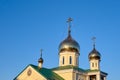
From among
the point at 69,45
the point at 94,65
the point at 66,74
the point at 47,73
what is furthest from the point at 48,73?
the point at 94,65

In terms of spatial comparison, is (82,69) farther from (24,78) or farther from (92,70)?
(24,78)

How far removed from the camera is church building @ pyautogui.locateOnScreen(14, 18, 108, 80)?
3853cm

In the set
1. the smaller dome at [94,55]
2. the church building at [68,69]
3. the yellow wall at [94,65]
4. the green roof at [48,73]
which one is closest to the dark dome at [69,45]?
the church building at [68,69]

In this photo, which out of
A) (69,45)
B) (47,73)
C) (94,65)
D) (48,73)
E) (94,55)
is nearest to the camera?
(47,73)

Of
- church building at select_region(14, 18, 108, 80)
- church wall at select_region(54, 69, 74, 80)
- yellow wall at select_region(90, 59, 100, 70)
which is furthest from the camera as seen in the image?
yellow wall at select_region(90, 59, 100, 70)

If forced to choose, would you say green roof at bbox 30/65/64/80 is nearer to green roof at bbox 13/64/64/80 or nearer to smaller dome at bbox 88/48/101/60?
green roof at bbox 13/64/64/80

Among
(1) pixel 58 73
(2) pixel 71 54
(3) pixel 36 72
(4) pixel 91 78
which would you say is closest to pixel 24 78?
(3) pixel 36 72

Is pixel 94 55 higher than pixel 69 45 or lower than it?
lower

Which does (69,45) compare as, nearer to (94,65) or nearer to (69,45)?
(69,45)

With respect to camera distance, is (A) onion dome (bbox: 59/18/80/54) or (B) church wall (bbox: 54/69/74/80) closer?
(B) church wall (bbox: 54/69/74/80)

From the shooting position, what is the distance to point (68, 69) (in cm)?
4025

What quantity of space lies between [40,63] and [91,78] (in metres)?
9.92

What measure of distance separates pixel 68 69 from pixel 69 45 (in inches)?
183

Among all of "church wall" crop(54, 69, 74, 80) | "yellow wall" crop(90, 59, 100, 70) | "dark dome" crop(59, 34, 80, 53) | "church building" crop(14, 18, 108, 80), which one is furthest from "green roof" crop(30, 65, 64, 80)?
"yellow wall" crop(90, 59, 100, 70)
